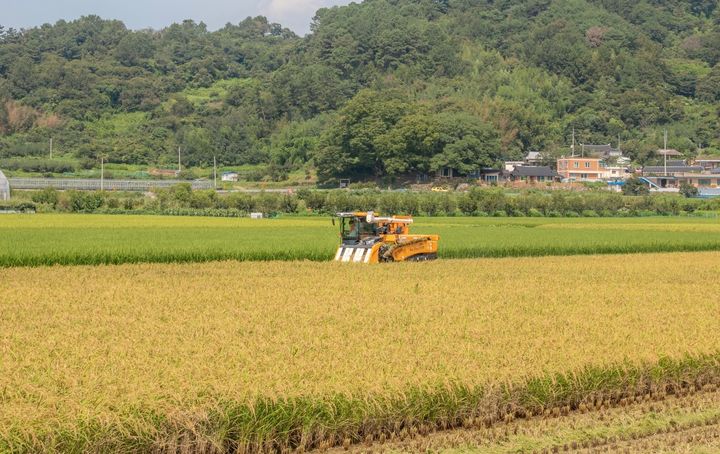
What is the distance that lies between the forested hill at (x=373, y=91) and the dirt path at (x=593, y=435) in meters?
90.3

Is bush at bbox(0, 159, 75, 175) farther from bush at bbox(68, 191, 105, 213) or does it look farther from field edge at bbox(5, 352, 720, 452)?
field edge at bbox(5, 352, 720, 452)

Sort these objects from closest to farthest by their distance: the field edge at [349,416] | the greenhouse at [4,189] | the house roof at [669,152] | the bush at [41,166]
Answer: the field edge at [349,416], the greenhouse at [4,189], the bush at [41,166], the house roof at [669,152]

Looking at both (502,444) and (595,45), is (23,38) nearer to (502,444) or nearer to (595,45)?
(595,45)

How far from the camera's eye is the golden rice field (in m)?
9.38

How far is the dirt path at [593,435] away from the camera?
1005 cm

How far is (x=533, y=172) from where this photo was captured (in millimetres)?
109250

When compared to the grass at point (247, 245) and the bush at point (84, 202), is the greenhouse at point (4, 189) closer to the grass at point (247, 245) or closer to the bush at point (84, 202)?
the bush at point (84, 202)

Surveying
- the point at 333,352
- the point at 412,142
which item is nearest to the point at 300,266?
the point at 333,352

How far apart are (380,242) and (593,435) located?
17.7 m

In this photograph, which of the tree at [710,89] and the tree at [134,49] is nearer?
the tree at [710,89]

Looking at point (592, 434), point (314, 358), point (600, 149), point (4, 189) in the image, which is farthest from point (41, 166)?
point (592, 434)

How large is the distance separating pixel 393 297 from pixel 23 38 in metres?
187

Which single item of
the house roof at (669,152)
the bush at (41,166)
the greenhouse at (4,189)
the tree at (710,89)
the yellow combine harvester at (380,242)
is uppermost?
the tree at (710,89)

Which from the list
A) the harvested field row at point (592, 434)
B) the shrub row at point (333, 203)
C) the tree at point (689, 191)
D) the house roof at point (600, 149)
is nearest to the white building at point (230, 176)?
the shrub row at point (333, 203)
